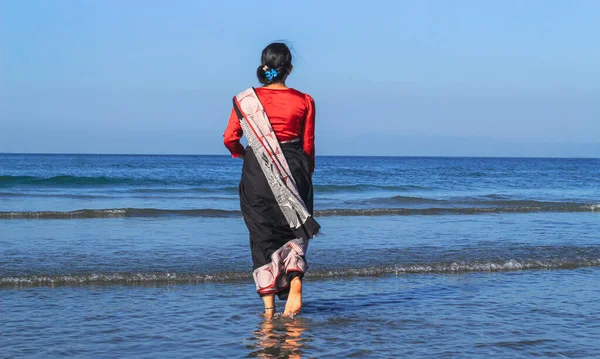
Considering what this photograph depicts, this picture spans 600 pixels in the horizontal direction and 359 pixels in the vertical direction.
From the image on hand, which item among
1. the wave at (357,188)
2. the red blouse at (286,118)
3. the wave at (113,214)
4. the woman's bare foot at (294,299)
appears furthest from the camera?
the wave at (357,188)

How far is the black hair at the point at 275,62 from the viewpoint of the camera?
428 cm

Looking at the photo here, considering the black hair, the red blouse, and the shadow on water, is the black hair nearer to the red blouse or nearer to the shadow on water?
the red blouse

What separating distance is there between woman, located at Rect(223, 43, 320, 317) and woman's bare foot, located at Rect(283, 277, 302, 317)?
23 millimetres

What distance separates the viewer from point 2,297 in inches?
216

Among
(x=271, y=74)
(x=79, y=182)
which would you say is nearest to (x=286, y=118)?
(x=271, y=74)

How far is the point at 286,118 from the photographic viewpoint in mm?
4281

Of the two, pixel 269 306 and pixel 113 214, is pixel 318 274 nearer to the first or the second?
pixel 269 306

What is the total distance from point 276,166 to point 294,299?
93 cm

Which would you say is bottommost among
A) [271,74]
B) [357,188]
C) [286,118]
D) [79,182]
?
[79,182]

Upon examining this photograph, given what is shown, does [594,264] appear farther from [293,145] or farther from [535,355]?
[293,145]

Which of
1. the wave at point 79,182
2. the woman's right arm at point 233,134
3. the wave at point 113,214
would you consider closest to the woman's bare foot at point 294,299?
the woman's right arm at point 233,134

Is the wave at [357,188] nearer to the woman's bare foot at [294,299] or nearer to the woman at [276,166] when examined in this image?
the woman's bare foot at [294,299]

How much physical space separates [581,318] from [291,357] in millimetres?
2210

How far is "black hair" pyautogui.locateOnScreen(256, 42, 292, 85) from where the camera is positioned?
14.0ft
